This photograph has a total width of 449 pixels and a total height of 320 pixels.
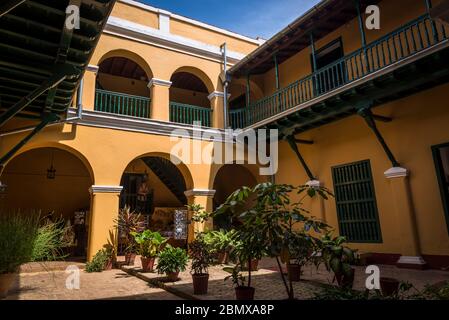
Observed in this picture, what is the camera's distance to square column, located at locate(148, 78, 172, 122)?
10.7 meters

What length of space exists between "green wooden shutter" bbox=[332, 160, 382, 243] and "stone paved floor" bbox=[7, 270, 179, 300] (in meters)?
5.63

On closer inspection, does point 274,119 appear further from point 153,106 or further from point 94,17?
point 94,17

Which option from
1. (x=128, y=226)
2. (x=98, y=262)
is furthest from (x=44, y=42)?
(x=98, y=262)

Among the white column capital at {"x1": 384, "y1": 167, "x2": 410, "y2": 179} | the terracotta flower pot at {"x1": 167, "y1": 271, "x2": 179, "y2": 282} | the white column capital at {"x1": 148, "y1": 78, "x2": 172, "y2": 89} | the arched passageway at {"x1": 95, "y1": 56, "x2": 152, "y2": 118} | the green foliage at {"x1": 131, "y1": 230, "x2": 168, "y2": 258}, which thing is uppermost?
the arched passageway at {"x1": 95, "y1": 56, "x2": 152, "y2": 118}

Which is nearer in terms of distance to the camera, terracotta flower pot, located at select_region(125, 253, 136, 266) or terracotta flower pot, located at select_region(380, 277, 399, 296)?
terracotta flower pot, located at select_region(380, 277, 399, 296)

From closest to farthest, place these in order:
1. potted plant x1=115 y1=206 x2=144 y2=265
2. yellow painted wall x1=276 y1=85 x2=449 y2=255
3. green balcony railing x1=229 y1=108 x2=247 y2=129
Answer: yellow painted wall x1=276 y1=85 x2=449 y2=255
potted plant x1=115 y1=206 x2=144 y2=265
green balcony railing x1=229 y1=108 x2=247 y2=129

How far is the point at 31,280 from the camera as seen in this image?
7.21 metres

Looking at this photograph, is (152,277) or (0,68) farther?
(152,277)

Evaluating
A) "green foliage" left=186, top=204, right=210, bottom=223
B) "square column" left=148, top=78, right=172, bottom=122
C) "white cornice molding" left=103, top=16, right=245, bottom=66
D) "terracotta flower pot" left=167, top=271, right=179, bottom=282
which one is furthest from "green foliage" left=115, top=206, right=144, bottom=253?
"white cornice molding" left=103, top=16, right=245, bottom=66

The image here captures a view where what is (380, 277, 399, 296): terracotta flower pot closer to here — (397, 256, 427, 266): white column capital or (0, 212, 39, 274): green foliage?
(397, 256, 427, 266): white column capital

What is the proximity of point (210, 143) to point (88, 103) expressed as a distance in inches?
169

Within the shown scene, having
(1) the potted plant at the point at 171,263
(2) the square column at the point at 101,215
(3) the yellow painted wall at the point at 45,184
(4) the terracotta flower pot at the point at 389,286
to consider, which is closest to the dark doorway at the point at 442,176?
(4) the terracotta flower pot at the point at 389,286

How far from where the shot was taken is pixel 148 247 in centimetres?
821
